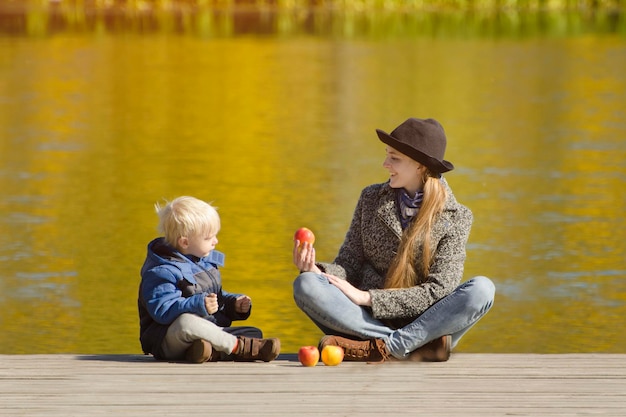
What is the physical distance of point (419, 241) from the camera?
5.20 metres

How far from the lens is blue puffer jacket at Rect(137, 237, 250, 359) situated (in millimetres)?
4992

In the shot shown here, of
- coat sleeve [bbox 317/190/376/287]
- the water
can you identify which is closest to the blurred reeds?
the water

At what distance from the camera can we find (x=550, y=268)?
908cm

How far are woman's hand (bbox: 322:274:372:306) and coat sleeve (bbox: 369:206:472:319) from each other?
24mm

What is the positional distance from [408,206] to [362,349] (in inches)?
23.0

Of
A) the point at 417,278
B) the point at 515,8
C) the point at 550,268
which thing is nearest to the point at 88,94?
the point at 550,268

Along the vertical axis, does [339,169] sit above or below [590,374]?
below

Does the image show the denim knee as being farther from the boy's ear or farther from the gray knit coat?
the boy's ear

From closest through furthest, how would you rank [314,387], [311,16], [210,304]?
[314,387] → [210,304] → [311,16]

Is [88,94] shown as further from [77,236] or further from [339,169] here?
[77,236]

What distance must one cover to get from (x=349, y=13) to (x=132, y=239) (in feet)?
85.1

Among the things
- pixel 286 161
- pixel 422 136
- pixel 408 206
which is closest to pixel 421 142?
pixel 422 136

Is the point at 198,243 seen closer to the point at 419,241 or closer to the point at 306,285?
the point at 306,285

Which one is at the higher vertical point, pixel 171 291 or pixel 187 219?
pixel 187 219
